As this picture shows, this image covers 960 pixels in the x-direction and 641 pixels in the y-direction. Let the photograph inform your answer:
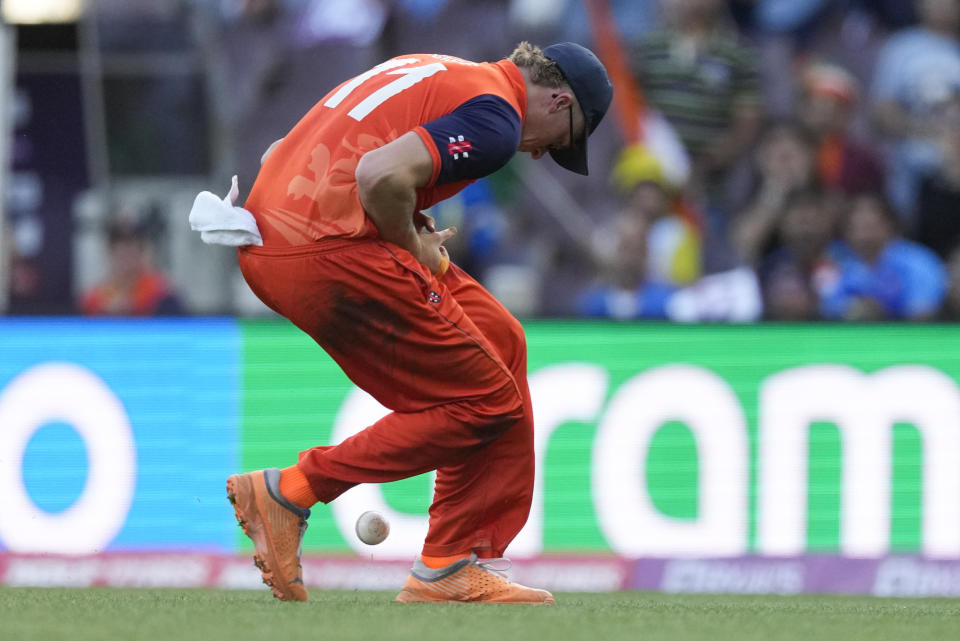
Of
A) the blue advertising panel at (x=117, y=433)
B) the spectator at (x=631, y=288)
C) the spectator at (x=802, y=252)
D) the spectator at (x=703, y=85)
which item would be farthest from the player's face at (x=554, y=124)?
the spectator at (x=703, y=85)

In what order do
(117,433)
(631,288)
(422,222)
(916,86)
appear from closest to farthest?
(422,222)
(117,433)
(631,288)
(916,86)

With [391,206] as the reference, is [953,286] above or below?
below

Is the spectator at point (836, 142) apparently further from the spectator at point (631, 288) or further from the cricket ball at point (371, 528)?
the cricket ball at point (371, 528)

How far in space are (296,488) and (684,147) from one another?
5046 millimetres

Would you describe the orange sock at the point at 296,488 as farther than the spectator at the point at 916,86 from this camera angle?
No

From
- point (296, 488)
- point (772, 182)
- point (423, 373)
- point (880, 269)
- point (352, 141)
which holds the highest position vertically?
point (352, 141)

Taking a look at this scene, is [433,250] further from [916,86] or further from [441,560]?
[916,86]

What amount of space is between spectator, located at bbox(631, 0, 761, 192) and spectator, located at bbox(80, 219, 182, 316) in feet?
10.1

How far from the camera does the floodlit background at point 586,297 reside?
666cm

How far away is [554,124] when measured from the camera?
4.49 metres

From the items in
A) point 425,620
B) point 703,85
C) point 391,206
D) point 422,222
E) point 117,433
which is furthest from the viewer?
point 703,85

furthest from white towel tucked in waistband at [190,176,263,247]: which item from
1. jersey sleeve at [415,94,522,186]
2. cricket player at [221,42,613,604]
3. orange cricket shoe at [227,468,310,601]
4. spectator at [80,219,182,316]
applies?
spectator at [80,219,182,316]

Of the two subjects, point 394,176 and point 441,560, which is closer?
point 394,176

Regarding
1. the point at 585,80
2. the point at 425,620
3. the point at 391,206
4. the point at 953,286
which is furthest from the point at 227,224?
the point at 953,286
